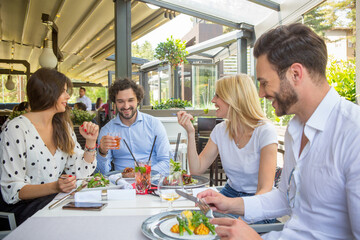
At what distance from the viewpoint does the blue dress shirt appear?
2.69 m

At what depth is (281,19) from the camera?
18.8ft

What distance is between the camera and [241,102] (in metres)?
2.06

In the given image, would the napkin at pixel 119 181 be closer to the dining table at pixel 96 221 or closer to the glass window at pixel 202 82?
the dining table at pixel 96 221

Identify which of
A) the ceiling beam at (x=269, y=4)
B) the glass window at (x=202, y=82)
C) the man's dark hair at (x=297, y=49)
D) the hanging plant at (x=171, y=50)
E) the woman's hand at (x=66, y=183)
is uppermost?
the ceiling beam at (x=269, y=4)

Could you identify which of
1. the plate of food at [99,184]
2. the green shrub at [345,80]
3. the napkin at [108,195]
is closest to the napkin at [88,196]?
the napkin at [108,195]

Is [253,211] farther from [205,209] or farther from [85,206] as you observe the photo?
[85,206]

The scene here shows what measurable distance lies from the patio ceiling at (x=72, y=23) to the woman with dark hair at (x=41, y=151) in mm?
5140

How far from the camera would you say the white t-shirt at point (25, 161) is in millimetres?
1780

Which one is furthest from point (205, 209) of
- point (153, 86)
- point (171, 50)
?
point (153, 86)

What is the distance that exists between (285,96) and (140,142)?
183cm

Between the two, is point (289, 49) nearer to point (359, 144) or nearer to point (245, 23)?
point (359, 144)

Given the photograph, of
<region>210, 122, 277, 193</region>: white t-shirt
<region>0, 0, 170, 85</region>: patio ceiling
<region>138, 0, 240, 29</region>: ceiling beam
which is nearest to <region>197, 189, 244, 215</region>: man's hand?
<region>210, 122, 277, 193</region>: white t-shirt

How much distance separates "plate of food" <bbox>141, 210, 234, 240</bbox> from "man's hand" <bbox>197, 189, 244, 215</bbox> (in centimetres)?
17

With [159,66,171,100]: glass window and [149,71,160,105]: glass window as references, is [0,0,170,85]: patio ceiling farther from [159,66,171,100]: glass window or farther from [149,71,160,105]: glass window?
[159,66,171,100]: glass window
